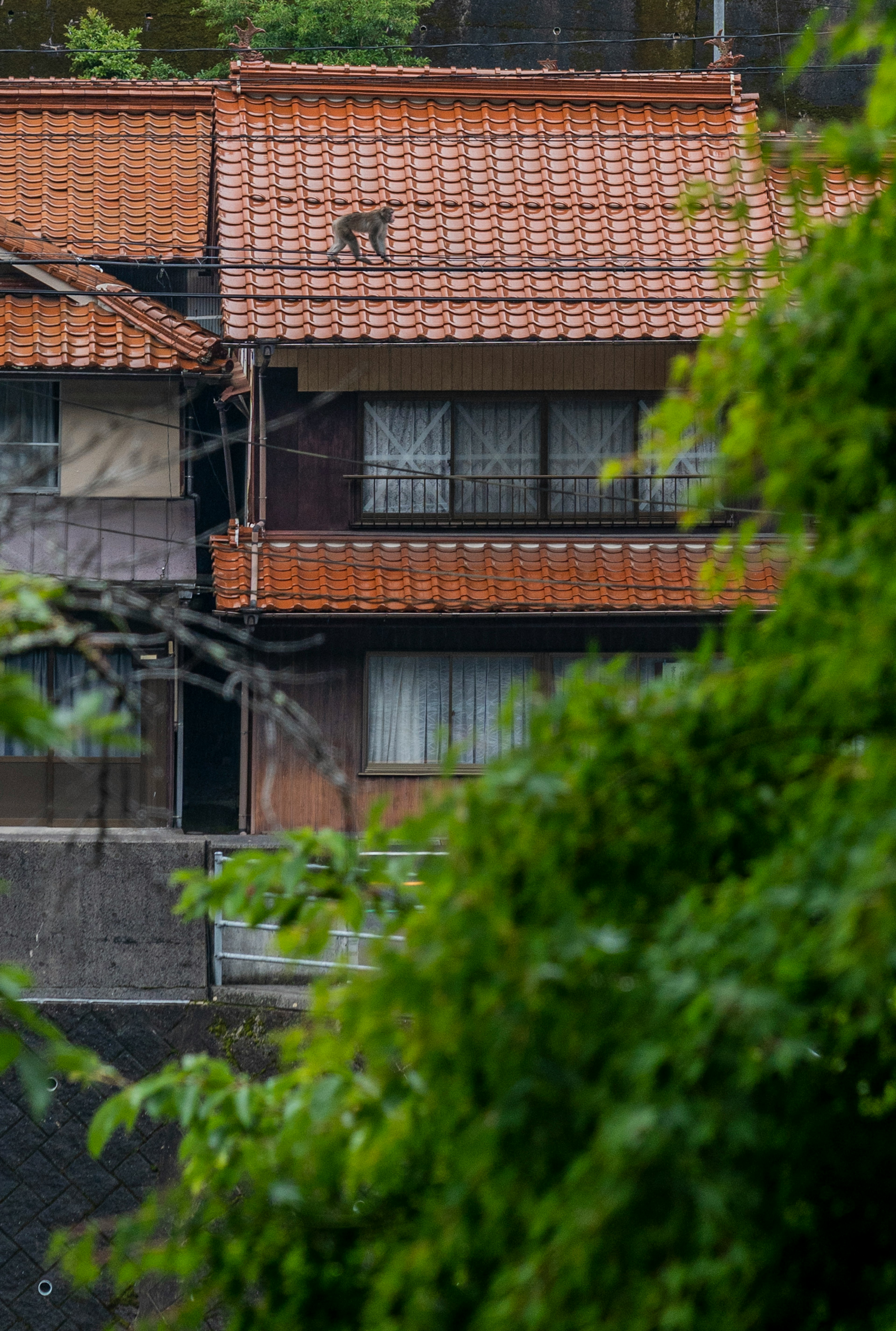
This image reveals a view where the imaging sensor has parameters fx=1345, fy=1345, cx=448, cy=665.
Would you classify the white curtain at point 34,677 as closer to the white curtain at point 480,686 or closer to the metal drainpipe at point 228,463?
the metal drainpipe at point 228,463

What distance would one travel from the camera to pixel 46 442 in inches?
626

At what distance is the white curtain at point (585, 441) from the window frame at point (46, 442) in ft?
18.9

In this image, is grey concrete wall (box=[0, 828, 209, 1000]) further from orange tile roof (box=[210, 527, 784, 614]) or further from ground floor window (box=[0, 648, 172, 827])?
ground floor window (box=[0, 648, 172, 827])

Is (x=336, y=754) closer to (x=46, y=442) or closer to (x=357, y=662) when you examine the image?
(x=357, y=662)

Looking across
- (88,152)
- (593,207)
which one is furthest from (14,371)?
(593,207)

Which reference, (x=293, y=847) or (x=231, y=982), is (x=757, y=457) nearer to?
(x=293, y=847)

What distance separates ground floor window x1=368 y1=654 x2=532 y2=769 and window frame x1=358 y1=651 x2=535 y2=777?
1 cm

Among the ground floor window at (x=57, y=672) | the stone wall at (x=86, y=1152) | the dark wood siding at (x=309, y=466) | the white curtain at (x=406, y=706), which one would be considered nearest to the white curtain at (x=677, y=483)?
the white curtain at (x=406, y=706)

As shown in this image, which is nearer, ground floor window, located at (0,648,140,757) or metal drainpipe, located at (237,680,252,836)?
metal drainpipe, located at (237,680,252,836)

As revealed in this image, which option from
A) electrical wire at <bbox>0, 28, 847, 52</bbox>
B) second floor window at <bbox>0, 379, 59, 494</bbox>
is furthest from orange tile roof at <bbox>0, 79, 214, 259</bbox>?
electrical wire at <bbox>0, 28, 847, 52</bbox>

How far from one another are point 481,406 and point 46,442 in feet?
16.9

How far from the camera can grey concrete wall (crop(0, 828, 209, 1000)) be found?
32.4 feet

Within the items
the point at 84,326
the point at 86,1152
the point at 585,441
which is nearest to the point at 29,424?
the point at 84,326

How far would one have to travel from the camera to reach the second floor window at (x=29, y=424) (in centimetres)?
1566
